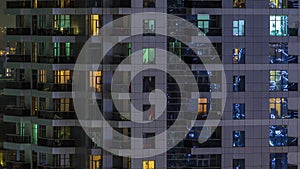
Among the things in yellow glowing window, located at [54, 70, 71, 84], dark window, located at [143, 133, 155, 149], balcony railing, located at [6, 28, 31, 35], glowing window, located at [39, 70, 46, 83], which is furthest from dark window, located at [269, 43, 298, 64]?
balcony railing, located at [6, 28, 31, 35]

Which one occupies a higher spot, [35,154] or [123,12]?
[123,12]

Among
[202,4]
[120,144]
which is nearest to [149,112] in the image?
[120,144]

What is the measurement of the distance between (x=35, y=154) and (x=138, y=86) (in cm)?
195

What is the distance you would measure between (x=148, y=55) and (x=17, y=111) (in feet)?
7.04

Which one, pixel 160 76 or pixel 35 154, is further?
pixel 35 154

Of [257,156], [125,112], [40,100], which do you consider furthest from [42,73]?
[257,156]

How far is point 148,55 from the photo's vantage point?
42.1 ft

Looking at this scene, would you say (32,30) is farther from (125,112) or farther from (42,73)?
(125,112)

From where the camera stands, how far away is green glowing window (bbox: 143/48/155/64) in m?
12.8

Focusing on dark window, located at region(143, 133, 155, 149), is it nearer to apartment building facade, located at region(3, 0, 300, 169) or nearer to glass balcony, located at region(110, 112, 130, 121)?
apartment building facade, located at region(3, 0, 300, 169)

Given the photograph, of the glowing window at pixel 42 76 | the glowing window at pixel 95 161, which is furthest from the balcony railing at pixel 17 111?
the glowing window at pixel 95 161

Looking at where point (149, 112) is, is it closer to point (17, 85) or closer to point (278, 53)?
point (278, 53)

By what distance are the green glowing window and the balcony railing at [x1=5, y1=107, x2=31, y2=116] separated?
199 centimetres

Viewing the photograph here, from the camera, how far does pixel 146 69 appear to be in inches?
503
